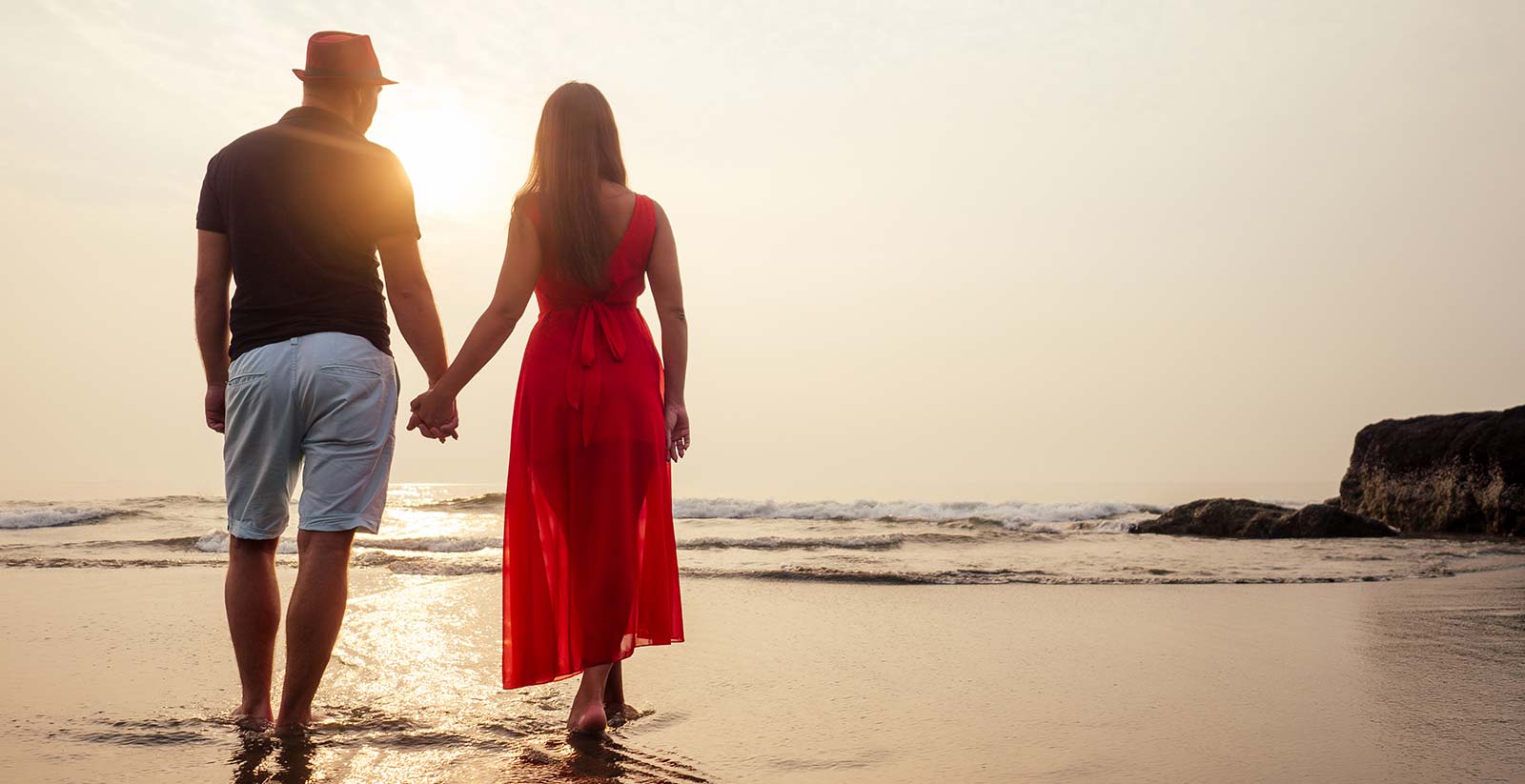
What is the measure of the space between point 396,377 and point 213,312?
A: 0.56 metres

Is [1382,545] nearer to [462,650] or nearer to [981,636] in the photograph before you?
[981,636]

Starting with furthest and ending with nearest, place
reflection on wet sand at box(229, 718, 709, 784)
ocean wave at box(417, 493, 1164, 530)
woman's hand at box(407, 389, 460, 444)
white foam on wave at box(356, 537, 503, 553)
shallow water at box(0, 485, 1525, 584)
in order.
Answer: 1. ocean wave at box(417, 493, 1164, 530)
2. white foam on wave at box(356, 537, 503, 553)
3. shallow water at box(0, 485, 1525, 584)
4. woman's hand at box(407, 389, 460, 444)
5. reflection on wet sand at box(229, 718, 709, 784)

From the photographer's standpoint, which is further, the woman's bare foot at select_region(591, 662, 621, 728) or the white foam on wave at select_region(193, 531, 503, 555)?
the white foam on wave at select_region(193, 531, 503, 555)

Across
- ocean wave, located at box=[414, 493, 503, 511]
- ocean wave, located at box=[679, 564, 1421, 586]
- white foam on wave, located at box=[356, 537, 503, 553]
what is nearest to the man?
ocean wave, located at box=[679, 564, 1421, 586]

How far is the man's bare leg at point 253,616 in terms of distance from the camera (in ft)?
9.99

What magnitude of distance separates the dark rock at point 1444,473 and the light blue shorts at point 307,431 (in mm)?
14288

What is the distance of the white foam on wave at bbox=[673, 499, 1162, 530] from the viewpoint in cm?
1852

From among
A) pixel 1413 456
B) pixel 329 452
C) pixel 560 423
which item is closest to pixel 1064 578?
pixel 560 423

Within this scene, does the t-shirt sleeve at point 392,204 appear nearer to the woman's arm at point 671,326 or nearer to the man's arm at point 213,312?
the man's arm at point 213,312

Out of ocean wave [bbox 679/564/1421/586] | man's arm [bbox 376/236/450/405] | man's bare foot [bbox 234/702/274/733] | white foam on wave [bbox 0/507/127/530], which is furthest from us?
white foam on wave [bbox 0/507/127/530]

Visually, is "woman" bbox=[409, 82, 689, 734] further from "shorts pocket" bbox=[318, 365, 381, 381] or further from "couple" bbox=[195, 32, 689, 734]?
"shorts pocket" bbox=[318, 365, 381, 381]

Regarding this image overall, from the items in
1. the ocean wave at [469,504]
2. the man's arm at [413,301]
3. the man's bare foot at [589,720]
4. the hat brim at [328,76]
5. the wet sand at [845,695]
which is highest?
the hat brim at [328,76]

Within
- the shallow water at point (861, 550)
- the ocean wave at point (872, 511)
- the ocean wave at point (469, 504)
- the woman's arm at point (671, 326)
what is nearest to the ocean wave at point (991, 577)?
the shallow water at point (861, 550)

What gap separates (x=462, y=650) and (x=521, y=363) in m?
1.72
